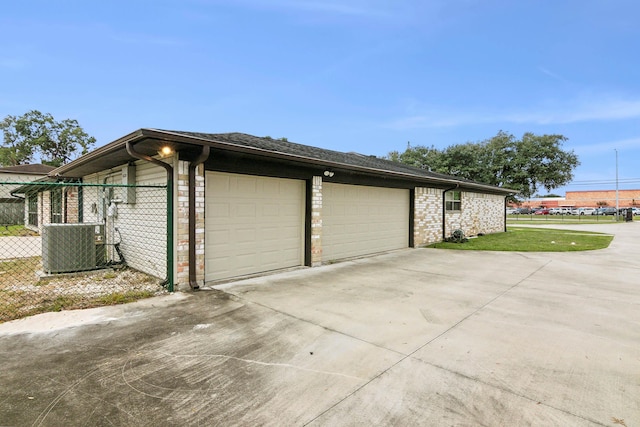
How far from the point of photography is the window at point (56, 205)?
38.1ft

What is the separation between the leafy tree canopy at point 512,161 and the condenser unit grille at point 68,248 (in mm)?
29785

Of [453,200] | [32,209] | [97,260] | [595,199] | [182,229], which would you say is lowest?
[97,260]

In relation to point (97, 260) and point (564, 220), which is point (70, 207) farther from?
point (564, 220)

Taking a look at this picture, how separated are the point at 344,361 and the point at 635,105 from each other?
41.8 meters

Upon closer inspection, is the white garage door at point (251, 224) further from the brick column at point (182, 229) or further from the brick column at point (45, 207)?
the brick column at point (45, 207)

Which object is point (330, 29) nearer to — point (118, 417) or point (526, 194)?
point (118, 417)

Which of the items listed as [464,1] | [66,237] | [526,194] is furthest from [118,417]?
[526,194]

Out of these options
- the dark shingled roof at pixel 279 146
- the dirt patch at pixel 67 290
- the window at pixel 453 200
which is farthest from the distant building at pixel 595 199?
the dirt patch at pixel 67 290

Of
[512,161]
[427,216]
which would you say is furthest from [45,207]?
[512,161]

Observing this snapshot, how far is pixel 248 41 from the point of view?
1769cm

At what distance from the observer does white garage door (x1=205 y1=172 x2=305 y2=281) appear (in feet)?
18.6

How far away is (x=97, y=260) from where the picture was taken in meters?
6.82

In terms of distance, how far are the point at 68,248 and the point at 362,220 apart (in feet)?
22.4

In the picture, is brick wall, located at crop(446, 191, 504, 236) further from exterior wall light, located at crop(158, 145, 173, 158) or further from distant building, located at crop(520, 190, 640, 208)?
distant building, located at crop(520, 190, 640, 208)
